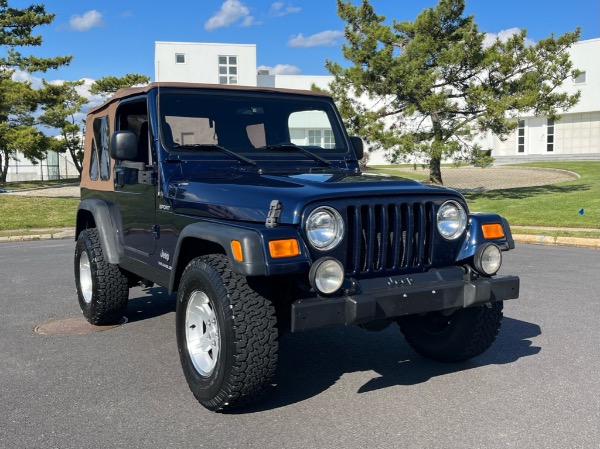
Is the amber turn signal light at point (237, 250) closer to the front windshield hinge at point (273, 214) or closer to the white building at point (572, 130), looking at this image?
the front windshield hinge at point (273, 214)

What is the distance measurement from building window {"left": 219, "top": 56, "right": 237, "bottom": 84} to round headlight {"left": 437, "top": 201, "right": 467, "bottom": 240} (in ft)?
136

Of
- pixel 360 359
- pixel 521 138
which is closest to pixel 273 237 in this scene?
pixel 360 359

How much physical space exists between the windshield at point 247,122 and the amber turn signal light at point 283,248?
4.98 ft

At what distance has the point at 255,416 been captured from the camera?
370 centimetres

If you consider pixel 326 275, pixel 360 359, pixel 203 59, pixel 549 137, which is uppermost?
pixel 203 59

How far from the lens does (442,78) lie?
2086 cm

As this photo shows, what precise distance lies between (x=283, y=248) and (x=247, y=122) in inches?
72.8

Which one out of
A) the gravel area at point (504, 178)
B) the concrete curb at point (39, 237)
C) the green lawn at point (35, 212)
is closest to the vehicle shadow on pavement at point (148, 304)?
the concrete curb at point (39, 237)

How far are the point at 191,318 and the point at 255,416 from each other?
0.74 metres

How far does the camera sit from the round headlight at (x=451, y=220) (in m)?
3.96

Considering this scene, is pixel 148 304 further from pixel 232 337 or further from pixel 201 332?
pixel 232 337

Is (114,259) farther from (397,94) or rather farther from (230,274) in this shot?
(397,94)

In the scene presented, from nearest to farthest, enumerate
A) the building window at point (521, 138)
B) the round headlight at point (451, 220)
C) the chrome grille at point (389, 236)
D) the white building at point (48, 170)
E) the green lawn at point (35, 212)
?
the chrome grille at point (389, 236) → the round headlight at point (451, 220) → the green lawn at point (35, 212) → the building window at point (521, 138) → the white building at point (48, 170)

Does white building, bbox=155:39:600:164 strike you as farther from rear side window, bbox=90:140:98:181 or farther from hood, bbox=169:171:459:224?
hood, bbox=169:171:459:224
